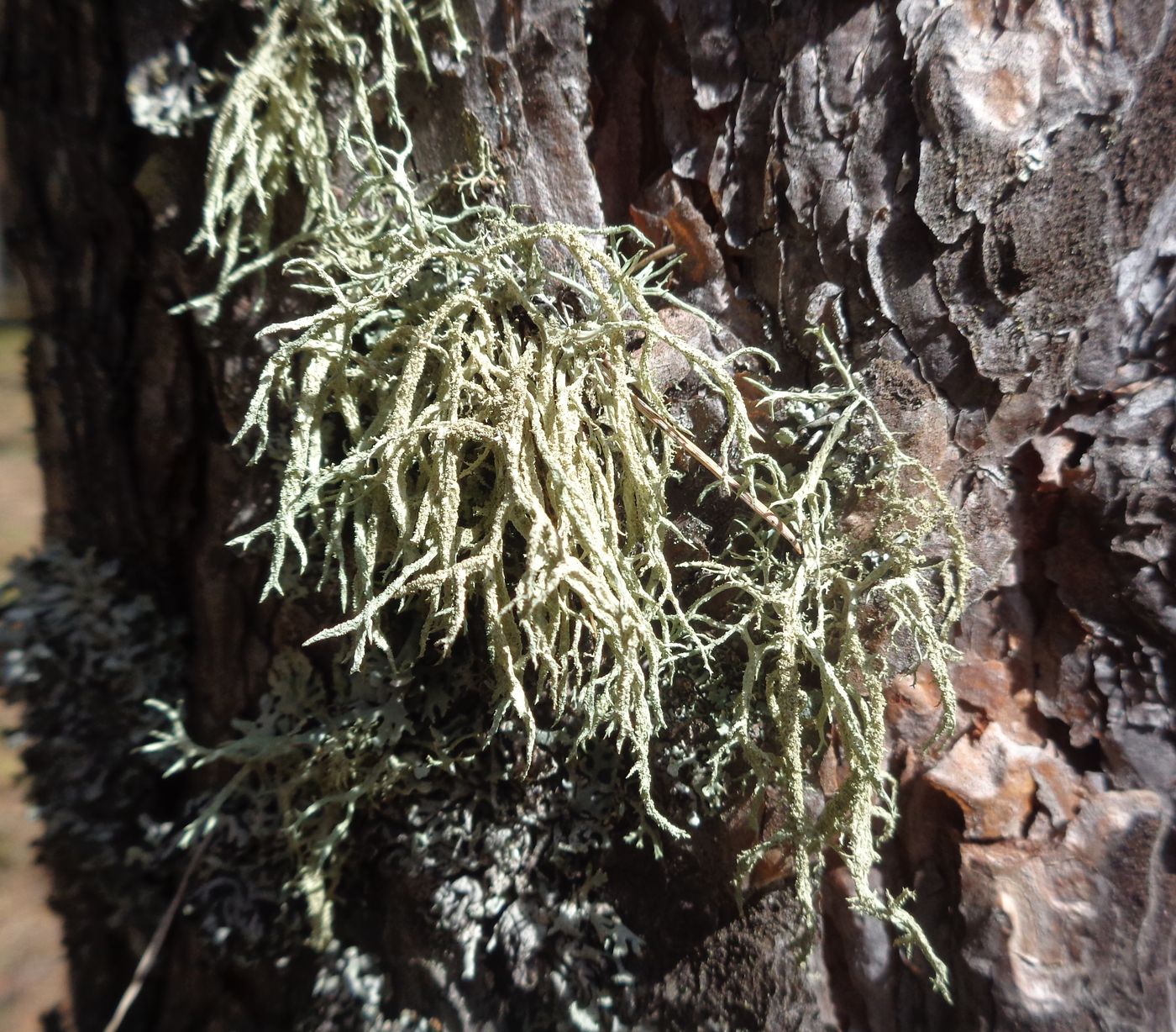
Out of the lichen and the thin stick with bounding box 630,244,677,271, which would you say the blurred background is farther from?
the thin stick with bounding box 630,244,677,271

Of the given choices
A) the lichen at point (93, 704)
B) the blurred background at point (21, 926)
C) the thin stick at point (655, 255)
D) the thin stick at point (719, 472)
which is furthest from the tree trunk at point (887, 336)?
the blurred background at point (21, 926)

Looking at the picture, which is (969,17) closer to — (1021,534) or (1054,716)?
(1021,534)

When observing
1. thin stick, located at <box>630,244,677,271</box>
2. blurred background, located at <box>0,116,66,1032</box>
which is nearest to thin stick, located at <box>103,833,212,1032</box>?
blurred background, located at <box>0,116,66,1032</box>

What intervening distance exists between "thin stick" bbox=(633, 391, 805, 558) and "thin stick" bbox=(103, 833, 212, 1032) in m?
0.95

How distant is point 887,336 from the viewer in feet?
2.66

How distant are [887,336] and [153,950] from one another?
1488 millimetres

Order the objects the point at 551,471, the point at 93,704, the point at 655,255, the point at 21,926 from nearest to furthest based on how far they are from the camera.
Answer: the point at 551,471 → the point at 655,255 → the point at 93,704 → the point at 21,926

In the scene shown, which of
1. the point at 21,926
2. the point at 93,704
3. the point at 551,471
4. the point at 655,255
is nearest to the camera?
the point at 551,471

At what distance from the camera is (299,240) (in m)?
0.84

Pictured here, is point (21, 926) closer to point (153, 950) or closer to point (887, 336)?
point (153, 950)

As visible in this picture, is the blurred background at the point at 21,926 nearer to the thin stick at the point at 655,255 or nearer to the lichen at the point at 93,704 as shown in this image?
the lichen at the point at 93,704

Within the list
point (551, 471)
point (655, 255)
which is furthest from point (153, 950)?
point (655, 255)

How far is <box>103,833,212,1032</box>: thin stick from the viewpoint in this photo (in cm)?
113

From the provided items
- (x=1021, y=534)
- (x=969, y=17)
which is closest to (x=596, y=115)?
(x=969, y=17)
